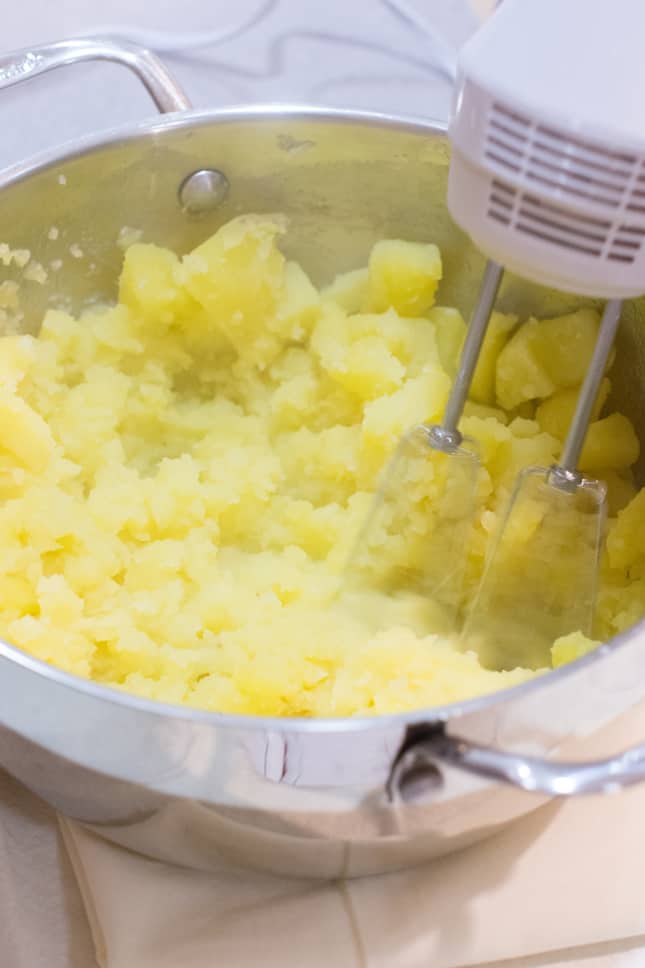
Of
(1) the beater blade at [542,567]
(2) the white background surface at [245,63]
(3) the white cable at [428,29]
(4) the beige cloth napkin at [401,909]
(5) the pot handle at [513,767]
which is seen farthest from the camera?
(3) the white cable at [428,29]

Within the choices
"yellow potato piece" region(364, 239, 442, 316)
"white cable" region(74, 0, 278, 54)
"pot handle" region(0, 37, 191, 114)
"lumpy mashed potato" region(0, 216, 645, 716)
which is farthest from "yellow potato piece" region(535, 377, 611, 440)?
"white cable" region(74, 0, 278, 54)

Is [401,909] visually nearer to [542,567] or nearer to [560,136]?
[542,567]

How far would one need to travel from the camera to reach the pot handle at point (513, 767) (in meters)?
0.42

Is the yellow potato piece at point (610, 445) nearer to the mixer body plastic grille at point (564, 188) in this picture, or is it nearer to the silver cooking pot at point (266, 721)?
the silver cooking pot at point (266, 721)

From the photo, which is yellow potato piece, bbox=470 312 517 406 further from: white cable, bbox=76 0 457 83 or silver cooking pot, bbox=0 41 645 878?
white cable, bbox=76 0 457 83

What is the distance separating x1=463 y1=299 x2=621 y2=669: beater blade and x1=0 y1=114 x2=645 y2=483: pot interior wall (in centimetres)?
11

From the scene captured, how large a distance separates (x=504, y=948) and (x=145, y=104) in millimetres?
920

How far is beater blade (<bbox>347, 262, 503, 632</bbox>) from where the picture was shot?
0.72 metres

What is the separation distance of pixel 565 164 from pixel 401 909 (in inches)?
16.4

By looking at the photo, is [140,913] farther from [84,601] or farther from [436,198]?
[436,198]

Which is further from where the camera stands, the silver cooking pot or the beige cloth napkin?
the beige cloth napkin

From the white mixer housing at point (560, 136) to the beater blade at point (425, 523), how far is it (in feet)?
0.72

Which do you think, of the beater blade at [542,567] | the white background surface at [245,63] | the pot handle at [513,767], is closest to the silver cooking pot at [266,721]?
the pot handle at [513,767]

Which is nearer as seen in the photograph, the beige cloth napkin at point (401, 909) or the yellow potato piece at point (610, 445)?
the beige cloth napkin at point (401, 909)
